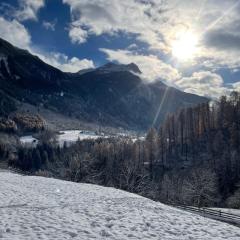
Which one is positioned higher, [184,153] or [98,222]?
[184,153]

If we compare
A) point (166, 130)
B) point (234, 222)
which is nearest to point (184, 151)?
point (166, 130)

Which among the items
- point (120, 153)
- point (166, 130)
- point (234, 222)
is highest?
point (166, 130)

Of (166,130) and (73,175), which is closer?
(73,175)

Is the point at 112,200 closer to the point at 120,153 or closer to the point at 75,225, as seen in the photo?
the point at 75,225

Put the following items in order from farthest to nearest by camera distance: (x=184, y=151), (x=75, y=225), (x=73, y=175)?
(x=184, y=151)
(x=73, y=175)
(x=75, y=225)

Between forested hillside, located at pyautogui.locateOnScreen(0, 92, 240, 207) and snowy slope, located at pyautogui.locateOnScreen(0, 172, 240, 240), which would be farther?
forested hillside, located at pyautogui.locateOnScreen(0, 92, 240, 207)

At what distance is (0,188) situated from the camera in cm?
4009

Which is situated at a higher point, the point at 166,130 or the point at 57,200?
the point at 166,130

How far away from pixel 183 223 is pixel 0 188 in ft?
73.6

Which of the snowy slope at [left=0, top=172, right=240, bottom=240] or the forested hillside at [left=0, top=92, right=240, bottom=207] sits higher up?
the forested hillside at [left=0, top=92, right=240, bottom=207]

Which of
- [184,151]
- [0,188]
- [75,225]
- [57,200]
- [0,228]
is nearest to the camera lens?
[0,228]

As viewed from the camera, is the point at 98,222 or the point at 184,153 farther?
the point at 184,153

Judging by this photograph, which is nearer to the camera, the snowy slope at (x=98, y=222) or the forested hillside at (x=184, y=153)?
the snowy slope at (x=98, y=222)

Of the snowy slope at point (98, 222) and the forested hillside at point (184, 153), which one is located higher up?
the forested hillside at point (184, 153)
